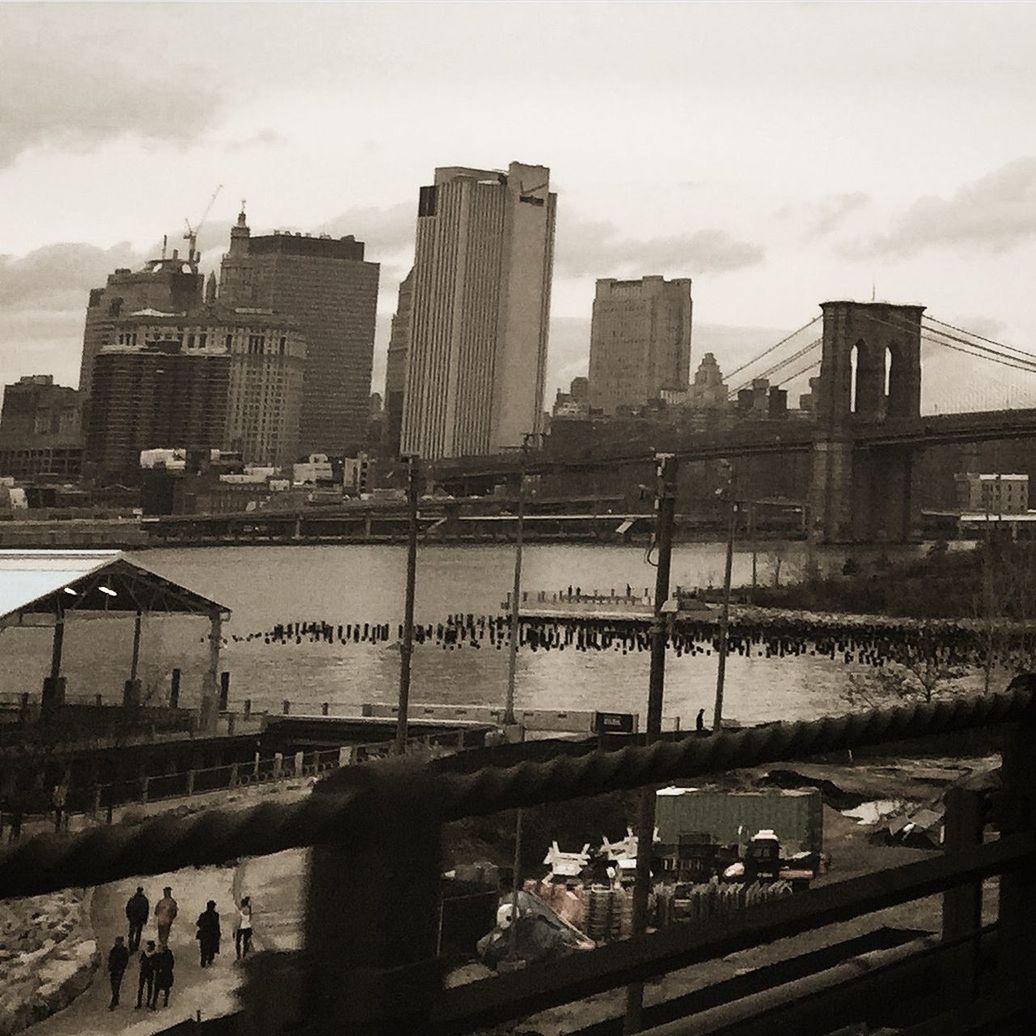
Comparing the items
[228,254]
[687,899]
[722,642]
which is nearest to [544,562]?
[722,642]

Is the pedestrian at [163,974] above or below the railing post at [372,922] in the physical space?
below

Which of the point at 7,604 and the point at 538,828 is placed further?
the point at 7,604

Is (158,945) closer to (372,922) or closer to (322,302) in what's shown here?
(372,922)

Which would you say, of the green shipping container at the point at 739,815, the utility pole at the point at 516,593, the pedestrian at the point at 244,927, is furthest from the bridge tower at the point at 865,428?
the pedestrian at the point at 244,927

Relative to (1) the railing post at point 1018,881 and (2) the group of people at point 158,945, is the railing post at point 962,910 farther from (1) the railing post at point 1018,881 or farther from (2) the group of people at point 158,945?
(2) the group of people at point 158,945

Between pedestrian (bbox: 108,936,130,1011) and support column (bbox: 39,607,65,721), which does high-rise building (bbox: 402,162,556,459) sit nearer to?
support column (bbox: 39,607,65,721)

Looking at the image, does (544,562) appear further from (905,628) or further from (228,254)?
(228,254)

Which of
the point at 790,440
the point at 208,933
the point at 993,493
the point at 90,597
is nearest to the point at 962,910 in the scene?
the point at 208,933
